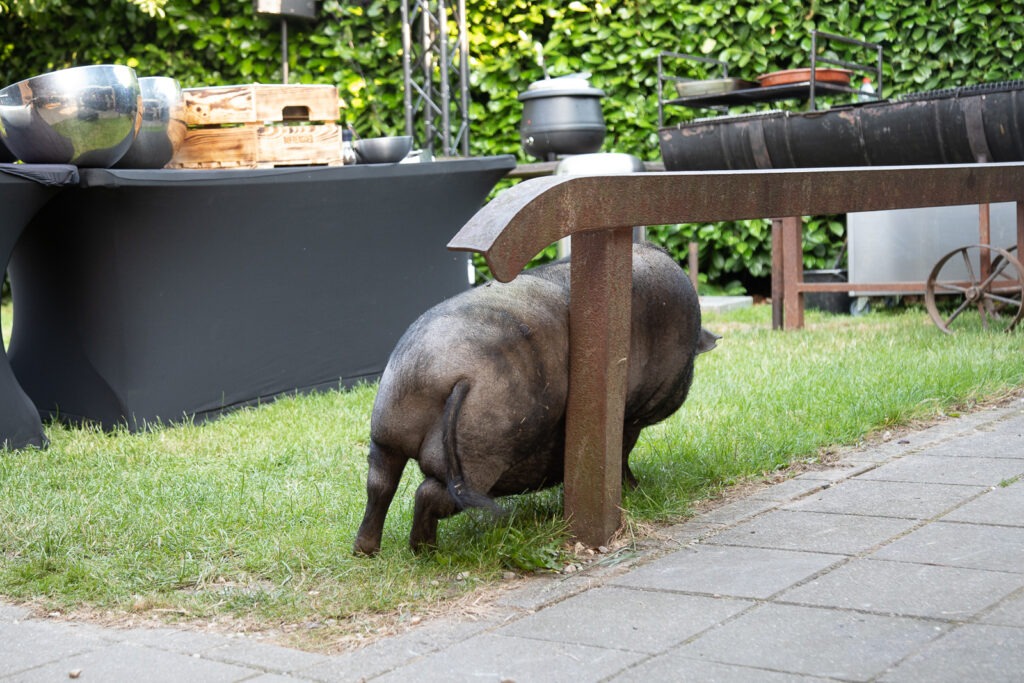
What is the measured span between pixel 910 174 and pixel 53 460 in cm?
332

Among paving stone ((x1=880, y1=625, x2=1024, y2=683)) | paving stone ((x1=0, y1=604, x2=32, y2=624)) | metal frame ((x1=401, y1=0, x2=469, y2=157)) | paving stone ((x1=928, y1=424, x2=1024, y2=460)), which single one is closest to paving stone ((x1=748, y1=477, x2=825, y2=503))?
paving stone ((x1=928, y1=424, x2=1024, y2=460))

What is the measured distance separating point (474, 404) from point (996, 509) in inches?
60.1

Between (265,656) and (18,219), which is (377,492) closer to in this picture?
(265,656)

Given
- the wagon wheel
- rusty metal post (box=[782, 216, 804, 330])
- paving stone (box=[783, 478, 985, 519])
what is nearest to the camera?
paving stone (box=[783, 478, 985, 519])

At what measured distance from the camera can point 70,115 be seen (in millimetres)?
4797

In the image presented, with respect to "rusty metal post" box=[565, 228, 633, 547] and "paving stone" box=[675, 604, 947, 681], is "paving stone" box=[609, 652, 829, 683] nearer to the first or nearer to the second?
"paving stone" box=[675, 604, 947, 681]

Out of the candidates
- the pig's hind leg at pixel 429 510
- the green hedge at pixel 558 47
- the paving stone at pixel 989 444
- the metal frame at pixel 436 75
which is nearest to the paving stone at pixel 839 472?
the paving stone at pixel 989 444

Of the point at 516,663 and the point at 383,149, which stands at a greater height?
the point at 383,149

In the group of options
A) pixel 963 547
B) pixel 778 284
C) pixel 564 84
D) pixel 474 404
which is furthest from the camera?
pixel 564 84

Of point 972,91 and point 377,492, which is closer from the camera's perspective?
point 377,492

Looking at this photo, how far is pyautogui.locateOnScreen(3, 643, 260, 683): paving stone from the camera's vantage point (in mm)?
2279

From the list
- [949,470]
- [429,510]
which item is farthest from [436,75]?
[429,510]

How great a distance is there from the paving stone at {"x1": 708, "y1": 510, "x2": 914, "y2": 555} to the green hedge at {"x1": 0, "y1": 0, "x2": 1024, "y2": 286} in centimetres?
729

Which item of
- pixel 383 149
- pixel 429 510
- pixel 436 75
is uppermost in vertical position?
pixel 436 75
